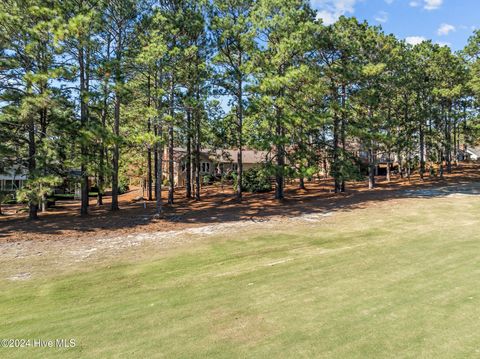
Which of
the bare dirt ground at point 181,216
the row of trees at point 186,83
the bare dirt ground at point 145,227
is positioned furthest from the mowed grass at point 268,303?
the row of trees at point 186,83

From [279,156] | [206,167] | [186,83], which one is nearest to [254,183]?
[279,156]

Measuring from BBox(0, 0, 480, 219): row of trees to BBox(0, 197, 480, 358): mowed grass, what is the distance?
7.78 meters

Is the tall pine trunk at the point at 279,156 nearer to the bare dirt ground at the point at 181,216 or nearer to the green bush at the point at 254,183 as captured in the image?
the bare dirt ground at the point at 181,216

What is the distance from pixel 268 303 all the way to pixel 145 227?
959 cm

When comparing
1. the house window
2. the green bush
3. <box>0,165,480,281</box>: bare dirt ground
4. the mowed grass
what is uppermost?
the house window

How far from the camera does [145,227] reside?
14.8 metres

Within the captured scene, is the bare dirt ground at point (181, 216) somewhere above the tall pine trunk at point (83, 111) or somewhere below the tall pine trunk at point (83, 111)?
below

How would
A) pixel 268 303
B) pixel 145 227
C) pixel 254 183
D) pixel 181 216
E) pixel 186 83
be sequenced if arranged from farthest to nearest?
pixel 254 183 < pixel 186 83 < pixel 181 216 < pixel 145 227 < pixel 268 303

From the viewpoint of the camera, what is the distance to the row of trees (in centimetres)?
1546

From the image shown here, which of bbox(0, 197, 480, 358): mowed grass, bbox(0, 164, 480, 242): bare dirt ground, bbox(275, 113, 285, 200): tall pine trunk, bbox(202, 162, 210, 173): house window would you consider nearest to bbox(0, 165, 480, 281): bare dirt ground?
bbox(0, 164, 480, 242): bare dirt ground

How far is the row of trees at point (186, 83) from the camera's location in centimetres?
1546

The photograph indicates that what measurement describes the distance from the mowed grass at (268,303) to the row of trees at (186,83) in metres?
7.78

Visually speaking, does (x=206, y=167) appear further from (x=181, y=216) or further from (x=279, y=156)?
(x=181, y=216)

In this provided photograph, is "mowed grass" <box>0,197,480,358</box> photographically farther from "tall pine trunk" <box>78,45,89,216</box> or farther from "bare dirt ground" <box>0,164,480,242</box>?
"tall pine trunk" <box>78,45,89,216</box>
